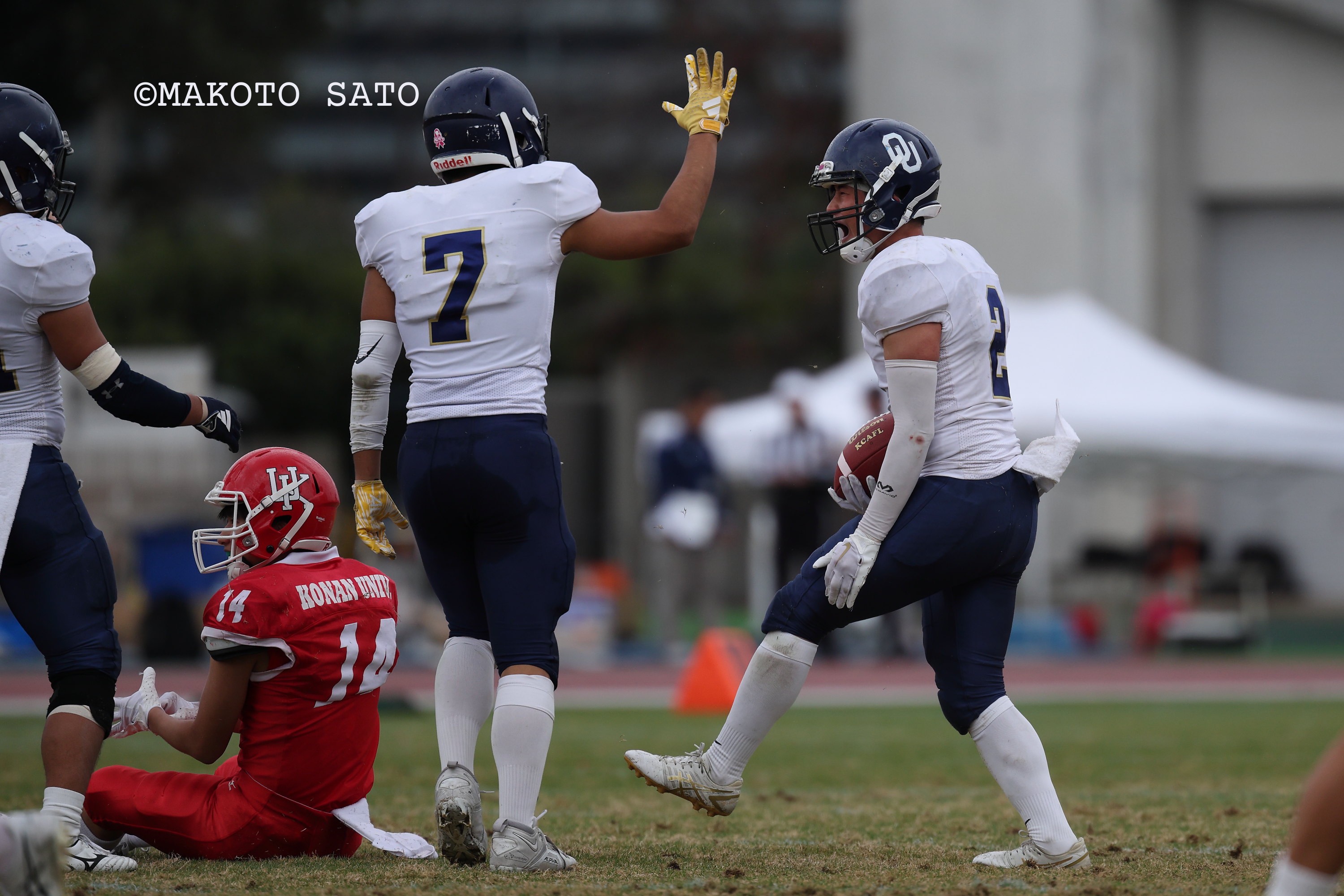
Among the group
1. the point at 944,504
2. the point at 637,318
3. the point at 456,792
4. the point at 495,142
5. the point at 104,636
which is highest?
the point at 637,318

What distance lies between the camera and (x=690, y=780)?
430 cm

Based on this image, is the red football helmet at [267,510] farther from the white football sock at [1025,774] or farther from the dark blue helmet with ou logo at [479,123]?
the white football sock at [1025,774]

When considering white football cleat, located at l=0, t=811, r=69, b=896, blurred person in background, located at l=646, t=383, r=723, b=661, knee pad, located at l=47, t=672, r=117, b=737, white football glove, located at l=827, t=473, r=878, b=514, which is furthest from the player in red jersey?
blurred person in background, located at l=646, t=383, r=723, b=661

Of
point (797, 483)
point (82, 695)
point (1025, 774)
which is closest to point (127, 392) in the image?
point (82, 695)

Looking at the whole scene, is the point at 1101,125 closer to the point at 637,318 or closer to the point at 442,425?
the point at 637,318

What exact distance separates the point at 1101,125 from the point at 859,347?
14.6 ft

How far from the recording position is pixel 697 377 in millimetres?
24797

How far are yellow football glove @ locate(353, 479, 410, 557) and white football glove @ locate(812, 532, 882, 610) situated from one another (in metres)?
1.17

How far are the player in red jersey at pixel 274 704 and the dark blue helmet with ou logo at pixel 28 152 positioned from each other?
89 cm

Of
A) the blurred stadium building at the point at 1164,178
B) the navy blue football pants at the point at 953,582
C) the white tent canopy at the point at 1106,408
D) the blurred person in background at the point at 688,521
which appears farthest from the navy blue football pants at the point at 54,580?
the blurred stadium building at the point at 1164,178

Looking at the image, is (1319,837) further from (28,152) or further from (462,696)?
(28,152)

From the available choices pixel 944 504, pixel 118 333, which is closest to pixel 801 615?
pixel 944 504

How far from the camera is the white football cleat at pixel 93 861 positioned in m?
4.18
